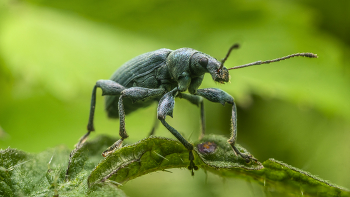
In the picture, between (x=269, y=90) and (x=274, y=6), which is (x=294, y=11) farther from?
(x=269, y=90)

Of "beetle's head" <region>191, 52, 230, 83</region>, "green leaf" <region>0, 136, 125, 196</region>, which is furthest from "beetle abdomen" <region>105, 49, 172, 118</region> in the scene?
"green leaf" <region>0, 136, 125, 196</region>

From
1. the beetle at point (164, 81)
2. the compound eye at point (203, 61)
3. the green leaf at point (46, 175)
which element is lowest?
the green leaf at point (46, 175)

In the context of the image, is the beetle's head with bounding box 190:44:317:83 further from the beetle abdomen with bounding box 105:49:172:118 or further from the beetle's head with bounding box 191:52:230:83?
the beetle abdomen with bounding box 105:49:172:118

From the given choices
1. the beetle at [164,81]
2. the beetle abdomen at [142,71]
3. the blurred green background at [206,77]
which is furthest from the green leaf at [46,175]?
the blurred green background at [206,77]

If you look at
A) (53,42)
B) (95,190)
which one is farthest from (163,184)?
(53,42)

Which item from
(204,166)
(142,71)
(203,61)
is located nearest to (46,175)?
(204,166)

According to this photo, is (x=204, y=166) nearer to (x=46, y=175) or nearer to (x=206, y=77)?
(x=46, y=175)

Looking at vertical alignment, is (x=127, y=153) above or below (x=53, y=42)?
below

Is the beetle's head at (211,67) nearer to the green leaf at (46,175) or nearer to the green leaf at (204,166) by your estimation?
the green leaf at (204,166)
